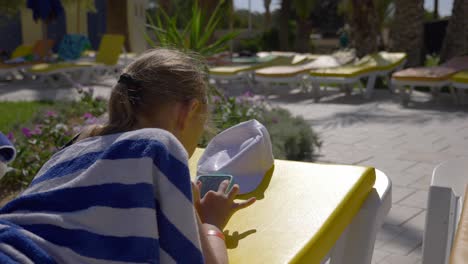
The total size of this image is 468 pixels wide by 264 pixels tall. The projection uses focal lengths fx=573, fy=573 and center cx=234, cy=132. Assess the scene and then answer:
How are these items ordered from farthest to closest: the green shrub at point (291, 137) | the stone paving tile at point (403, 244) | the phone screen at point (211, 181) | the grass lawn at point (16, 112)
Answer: the grass lawn at point (16, 112) → the green shrub at point (291, 137) → the stone paving tile at point (403, 244) → the phone screen at point (211, 181)

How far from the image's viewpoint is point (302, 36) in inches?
1097

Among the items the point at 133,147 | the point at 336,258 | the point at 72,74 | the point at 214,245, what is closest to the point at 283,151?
the point at 336,258

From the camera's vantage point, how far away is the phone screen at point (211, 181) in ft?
7.63

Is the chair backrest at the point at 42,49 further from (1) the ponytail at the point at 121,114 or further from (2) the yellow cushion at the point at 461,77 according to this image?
(1) the ponytail at the point at 121,114

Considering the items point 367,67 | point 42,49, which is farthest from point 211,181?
point 42,49

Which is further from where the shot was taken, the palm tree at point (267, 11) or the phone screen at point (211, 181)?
the palm tree at point (267, 11)

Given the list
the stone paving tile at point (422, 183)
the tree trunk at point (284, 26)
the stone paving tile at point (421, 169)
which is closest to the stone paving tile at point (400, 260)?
the stone paving tile at point (422, 183)

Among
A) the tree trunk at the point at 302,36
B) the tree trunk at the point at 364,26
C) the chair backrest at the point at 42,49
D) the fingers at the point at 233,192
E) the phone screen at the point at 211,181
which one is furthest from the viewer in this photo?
the tree trunk at the point at 302,36

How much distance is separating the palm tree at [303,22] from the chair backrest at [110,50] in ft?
45.3

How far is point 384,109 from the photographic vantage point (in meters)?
9.16

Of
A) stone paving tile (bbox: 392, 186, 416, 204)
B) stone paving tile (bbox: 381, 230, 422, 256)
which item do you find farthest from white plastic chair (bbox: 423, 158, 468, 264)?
stone paving tile (bbox: 392, 186, 416, 204)

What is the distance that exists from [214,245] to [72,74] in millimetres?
13396

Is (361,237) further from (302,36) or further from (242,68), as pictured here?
(302,36)

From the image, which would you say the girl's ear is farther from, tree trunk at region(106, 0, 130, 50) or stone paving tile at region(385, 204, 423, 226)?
tree trunk at region(106, 0, 130, 50)
